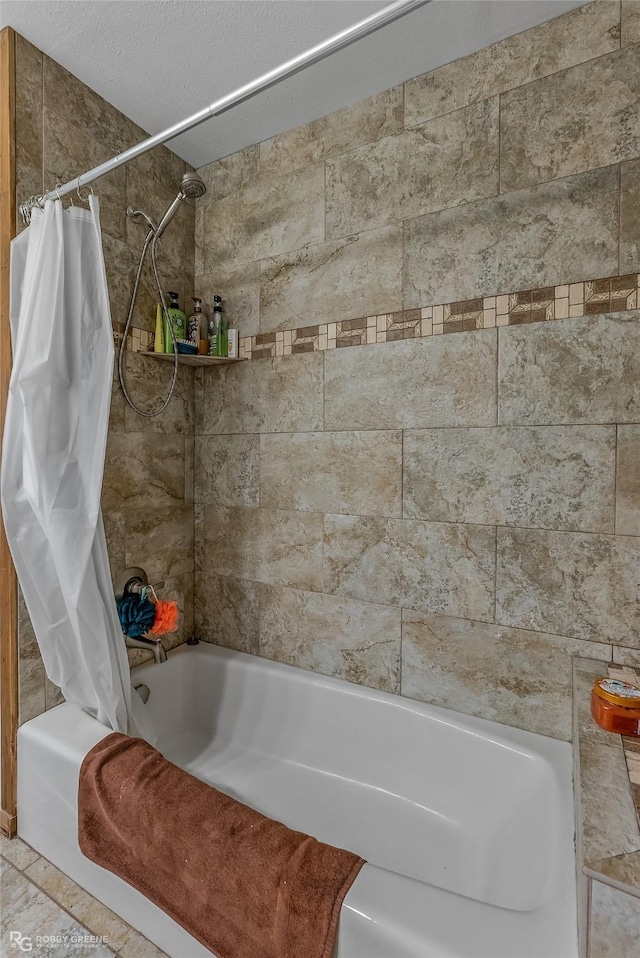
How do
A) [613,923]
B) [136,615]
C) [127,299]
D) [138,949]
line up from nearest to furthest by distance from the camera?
1. [613,923]
2. [138,949]
3. [136,615]
4. [127,299]

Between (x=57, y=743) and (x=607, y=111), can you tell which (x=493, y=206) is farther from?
(x=57, y=743)

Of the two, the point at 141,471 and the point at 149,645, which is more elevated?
the point at 141,471

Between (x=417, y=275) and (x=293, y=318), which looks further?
(x=293, y=318)

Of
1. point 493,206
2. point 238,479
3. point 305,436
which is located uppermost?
point 493,206

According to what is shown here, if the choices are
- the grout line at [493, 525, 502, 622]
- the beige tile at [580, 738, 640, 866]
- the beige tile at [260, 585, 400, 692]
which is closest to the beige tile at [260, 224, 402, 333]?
the grout line at [493, 525, 502, 622]

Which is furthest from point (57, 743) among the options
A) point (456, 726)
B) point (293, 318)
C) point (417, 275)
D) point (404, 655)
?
point (417, 275)

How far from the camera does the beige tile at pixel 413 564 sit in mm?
1515

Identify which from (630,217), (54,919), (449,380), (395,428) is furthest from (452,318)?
(54,919)

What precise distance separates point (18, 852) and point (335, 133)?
273cm

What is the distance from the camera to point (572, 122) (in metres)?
1.36

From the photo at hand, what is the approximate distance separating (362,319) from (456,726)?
1.44m

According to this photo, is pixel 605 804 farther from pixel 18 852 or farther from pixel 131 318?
pixel 131 318

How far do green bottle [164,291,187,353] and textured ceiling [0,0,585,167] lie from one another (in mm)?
704

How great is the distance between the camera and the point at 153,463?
6.36ft
